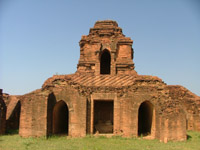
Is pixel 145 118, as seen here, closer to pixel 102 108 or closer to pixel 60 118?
pixel 102 108

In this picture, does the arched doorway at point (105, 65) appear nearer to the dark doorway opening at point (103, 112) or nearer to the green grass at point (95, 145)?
the dark doorway opening at point (103, 112)

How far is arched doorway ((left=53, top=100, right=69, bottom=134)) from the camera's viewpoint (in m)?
12.8

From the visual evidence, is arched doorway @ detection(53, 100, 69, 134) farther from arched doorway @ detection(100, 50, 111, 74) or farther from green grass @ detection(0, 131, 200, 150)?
arched doorway @ detection(100, 50, 111, 74)

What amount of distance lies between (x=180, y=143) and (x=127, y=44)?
26.8ft

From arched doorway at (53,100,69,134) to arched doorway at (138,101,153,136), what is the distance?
17.4 ft

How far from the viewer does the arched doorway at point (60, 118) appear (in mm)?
12838

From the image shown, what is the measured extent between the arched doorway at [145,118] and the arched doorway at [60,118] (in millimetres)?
5316

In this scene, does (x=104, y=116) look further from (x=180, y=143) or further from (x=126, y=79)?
(x=180, y=143)

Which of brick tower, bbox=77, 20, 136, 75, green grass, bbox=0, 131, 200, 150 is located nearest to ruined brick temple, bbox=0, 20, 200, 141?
green grass, bbox=0, 131, 200, 150

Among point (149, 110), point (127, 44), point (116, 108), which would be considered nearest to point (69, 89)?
point (116, 108)

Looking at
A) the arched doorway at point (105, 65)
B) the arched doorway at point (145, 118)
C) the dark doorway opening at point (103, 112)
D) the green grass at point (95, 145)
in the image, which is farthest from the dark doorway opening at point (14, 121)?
the arched doorway at point (145, 118)

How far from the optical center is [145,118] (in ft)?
47.0

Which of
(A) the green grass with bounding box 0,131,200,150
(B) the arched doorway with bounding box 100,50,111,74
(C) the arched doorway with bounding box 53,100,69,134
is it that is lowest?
(A) the green grass with bounding box 0,131,200,150

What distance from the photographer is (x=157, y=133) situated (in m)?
11.6
